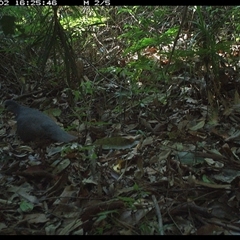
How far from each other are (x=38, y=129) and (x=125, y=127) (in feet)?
2.09

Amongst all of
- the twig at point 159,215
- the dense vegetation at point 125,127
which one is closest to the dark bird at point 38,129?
the dense vegetation at point 125,127

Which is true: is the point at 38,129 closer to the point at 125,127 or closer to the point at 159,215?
the point at 125,127

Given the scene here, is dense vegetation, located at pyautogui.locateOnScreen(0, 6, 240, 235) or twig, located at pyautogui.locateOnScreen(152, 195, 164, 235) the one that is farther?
dense vegetation, located at pyautogui.locateOnScreen(0, 6, 240, 235)

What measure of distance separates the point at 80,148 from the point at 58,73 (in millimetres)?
1474

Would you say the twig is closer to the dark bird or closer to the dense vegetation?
the dense vegetation

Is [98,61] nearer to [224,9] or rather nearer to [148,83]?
[148,83]

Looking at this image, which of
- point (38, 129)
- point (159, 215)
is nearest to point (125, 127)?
point (38, 129)

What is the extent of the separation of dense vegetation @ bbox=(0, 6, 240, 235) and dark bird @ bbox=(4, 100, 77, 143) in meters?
0.08

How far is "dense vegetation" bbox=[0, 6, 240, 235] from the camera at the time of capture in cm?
250

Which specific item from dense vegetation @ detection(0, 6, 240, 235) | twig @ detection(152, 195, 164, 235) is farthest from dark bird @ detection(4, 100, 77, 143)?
twig @ detection(152, 195, 164, 235)

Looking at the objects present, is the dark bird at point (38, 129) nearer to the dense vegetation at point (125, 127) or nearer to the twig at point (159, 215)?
the dense vegetation at point (125, 127)

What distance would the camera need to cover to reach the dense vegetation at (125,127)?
250cm

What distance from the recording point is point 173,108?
12.6ft

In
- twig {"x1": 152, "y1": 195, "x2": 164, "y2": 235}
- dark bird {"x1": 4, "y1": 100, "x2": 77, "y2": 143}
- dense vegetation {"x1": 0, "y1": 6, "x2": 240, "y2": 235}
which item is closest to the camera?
twig {"x1": 152, "y1": 195, "x2": 164, "y2": 235}
